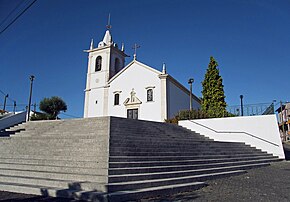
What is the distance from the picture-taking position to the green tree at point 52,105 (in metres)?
28.6

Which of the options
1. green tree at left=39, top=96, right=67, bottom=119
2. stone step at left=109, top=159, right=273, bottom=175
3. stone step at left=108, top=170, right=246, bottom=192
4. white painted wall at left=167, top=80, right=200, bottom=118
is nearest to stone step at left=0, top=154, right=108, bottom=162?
stone step at left=109, top=159, right=273, bottom=175

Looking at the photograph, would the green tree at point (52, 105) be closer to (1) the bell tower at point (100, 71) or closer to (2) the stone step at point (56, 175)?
(1) the bell tower at point (100, 71)

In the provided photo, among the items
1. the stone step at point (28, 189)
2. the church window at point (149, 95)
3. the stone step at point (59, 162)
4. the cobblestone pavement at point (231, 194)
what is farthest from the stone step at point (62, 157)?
the church window at point (149, 95)

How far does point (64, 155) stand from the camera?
718cm

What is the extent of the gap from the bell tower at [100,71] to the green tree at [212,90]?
36.9 ft

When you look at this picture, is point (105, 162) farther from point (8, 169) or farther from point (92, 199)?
point (8, 169)

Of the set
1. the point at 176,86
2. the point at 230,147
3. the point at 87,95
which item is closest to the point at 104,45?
the point at 87,95

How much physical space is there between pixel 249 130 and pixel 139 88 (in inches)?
525

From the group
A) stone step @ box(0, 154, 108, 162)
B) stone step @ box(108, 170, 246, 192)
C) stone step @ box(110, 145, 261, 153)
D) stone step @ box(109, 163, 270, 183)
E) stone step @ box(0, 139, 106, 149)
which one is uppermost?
stone step @ box(0, 139, 106, 149)

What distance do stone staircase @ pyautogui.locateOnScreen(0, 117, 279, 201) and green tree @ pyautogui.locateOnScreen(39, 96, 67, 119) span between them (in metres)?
20.2

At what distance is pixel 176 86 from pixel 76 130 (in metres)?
16.8

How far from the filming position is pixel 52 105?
2889cm

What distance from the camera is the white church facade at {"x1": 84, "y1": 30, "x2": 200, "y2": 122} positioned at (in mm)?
23422

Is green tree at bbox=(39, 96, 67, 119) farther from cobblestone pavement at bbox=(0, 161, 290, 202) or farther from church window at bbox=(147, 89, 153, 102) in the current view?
cobblestone pavement at bbox=(0, 161, 290, 202)
